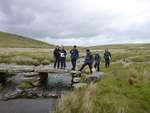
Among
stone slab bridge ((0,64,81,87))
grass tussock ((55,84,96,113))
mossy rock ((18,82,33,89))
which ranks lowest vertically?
mossy rock ((18,82,33,89))

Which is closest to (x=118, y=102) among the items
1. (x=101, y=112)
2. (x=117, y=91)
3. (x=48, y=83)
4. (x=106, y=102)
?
(x=106, y=102)

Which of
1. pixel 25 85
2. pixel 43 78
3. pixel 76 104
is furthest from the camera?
pixel 43 78

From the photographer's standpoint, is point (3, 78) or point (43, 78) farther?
point (3, 78)

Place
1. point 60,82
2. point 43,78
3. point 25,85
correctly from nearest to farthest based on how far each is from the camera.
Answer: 1. point 25,85
2. point 60,82
3. point 43,78

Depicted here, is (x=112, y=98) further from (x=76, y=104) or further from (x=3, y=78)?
(x=3, y=78)

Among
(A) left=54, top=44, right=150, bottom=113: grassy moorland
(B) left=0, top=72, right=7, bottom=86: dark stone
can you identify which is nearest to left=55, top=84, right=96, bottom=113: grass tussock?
(A) left=54, top=44, right=150, bottom=113: grassy moorland

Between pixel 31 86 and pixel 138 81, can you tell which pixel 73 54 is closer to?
pixel 31 86

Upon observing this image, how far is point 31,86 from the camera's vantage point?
33625mm

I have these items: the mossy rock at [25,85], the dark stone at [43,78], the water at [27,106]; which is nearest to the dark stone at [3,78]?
the mossy rock at [25,85]

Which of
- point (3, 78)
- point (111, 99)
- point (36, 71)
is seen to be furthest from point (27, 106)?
point (3, 78)

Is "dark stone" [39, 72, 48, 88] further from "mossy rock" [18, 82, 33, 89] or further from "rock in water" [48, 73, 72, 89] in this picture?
"mossy rock" [18, 82, 33, 89]

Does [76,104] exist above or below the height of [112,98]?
above

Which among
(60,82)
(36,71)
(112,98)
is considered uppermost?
(112,98)

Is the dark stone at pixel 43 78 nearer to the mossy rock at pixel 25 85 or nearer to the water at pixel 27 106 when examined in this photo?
the mossy rock at pixel 25 85
